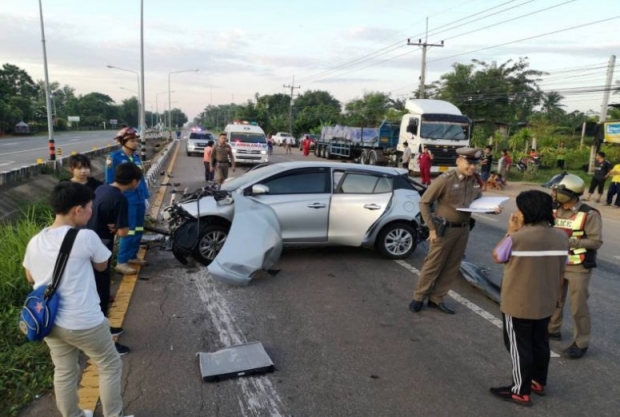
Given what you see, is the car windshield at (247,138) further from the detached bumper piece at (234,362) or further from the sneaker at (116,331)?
the detached bumper piece at (234,362)

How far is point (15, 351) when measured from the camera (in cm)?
367

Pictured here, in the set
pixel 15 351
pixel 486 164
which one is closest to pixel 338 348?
pixel 15 351

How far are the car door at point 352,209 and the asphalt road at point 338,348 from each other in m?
0.56

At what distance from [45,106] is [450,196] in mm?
89490

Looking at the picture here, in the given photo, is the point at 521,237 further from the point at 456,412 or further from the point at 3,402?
the point at 3,402

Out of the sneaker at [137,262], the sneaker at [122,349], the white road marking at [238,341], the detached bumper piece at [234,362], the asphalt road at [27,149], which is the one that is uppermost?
the sneaker at [137,262]

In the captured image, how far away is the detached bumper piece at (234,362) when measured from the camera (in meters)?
3.54

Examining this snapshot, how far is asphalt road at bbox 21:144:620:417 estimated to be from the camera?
3.29m

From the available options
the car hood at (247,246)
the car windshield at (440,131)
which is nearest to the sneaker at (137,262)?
the car hood at (247,246)

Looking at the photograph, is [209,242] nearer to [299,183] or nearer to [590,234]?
[299,183]

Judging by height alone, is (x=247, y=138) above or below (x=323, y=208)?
above

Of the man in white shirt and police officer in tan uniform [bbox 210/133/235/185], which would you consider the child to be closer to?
the man in white shirt

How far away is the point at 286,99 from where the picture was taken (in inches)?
3718

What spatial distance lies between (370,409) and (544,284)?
1.45 meters
